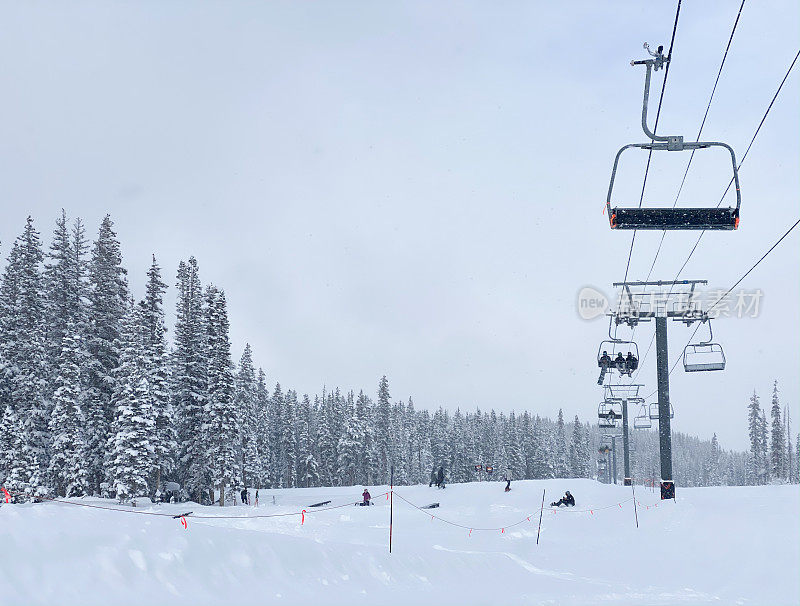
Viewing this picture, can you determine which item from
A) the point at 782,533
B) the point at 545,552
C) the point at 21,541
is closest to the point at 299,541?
the point at 21,541

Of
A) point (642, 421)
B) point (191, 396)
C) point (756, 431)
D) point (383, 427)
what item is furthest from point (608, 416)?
point (756, 431)

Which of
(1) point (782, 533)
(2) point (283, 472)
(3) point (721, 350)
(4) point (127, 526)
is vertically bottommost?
(2) point (283, 472)

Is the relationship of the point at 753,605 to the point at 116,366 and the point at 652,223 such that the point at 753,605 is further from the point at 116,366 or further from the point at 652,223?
the point at 116,366

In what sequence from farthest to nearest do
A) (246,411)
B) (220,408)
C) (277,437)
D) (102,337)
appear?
(277,437)
(246,411)
(220,408)
(102,337)

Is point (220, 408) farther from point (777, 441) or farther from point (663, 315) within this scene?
point (777, 441)

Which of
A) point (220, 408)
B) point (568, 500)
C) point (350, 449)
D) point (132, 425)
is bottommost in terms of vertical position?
point (350, 449)

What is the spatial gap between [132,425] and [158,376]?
14.4ft

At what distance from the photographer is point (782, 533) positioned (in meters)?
17.8

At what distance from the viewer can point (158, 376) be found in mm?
41656

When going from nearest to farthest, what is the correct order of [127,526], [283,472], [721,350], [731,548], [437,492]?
1. [127,526]
2. [731,548]
3. [721,350]
4. [437,492]
5. [283,472]

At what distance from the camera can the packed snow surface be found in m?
8.36

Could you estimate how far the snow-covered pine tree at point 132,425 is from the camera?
37.0 metres

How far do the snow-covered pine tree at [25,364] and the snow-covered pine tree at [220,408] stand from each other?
10.3 m

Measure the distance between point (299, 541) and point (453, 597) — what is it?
276 centimetres
